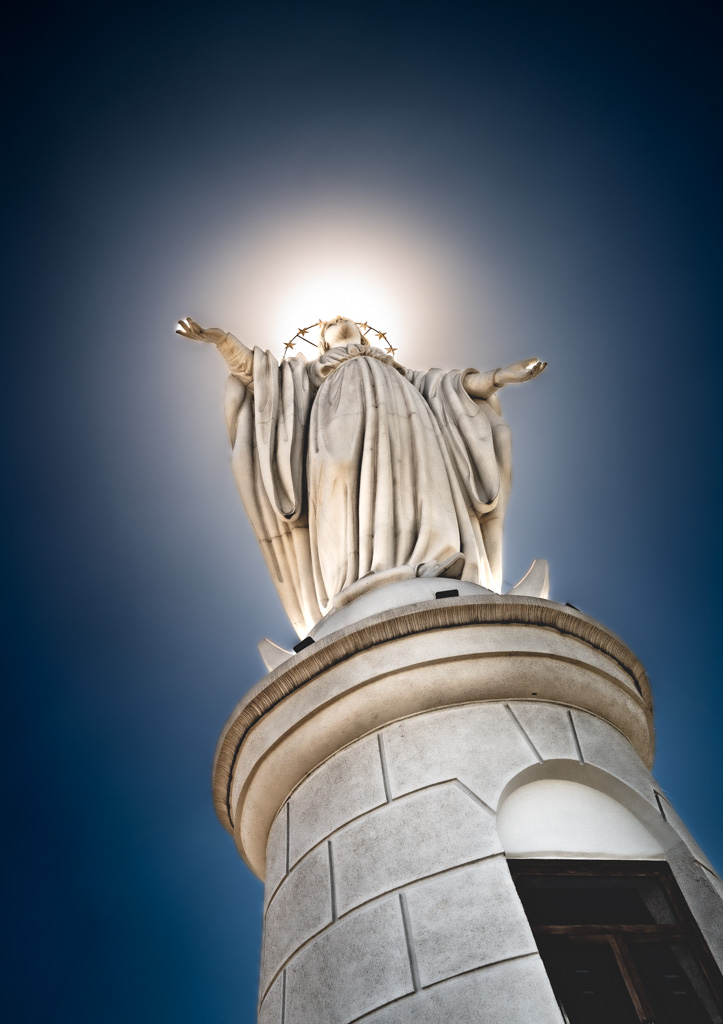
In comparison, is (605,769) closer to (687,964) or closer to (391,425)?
(687,964)

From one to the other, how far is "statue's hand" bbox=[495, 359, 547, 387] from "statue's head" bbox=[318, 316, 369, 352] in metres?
2.29

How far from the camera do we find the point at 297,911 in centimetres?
402

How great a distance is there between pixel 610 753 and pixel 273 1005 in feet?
6.89

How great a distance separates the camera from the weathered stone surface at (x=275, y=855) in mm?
4379

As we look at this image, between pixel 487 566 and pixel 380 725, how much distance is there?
95.1 inches

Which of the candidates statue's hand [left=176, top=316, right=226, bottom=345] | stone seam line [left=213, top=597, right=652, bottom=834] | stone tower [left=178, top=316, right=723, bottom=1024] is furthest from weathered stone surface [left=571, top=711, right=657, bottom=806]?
statue's hand [left=176, top=316, right=226, bottom=345]

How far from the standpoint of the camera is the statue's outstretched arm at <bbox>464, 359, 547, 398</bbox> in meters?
7.37

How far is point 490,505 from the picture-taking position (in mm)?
7016

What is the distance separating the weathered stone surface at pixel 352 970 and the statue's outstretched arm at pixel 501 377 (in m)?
4.90

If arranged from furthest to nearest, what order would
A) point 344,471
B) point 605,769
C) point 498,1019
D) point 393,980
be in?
point 344,471
point 605,769
point 393,980
point 498,1019

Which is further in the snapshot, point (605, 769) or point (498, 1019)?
point (605, 769)

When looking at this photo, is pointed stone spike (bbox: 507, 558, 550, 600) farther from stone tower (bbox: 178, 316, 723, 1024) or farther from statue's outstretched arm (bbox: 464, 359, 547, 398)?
statue's outstretched arm (bbox: 464, 359, 547, 398)

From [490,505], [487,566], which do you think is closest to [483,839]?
[487,566]

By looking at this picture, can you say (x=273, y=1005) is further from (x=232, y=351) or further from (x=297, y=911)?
(x=232, y=351)
